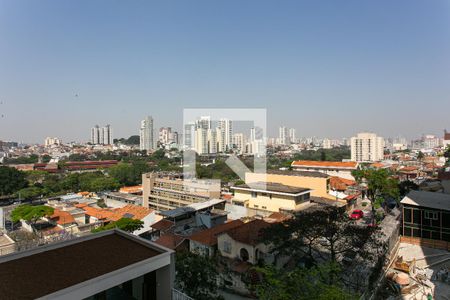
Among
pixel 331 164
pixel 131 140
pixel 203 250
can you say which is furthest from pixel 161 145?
pixel 203 250

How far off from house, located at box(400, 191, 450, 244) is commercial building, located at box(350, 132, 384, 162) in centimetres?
3259

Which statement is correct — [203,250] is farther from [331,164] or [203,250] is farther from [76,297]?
[331,164]

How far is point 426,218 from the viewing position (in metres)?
7.02

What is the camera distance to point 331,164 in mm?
20812

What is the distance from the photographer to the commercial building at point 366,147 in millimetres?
37594

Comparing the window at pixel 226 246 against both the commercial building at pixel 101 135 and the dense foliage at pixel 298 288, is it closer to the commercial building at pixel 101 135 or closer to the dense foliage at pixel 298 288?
the dense foliage at pixel 298 288

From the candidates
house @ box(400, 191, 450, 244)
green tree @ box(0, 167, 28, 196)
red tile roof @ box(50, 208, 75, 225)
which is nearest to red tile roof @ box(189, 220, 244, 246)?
house @ box(400, 191, 450, 244)

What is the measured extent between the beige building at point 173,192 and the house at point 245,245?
19.0 feet

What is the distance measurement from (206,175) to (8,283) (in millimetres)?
20105

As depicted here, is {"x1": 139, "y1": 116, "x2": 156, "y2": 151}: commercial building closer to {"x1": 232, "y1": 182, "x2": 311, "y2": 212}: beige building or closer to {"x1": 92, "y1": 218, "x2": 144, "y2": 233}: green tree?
{"x1": 232, "y1": 182, "x2": 311, "y2": 212}: beige building

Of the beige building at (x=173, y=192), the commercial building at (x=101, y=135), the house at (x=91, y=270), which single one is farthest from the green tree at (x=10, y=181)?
the commercial building at (x=101, y=135)

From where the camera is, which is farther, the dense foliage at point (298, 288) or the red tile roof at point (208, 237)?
the red tile roof at point (208, 237)

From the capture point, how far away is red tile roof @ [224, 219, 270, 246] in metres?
6.53

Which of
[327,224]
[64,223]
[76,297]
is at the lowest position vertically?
[64,223]
